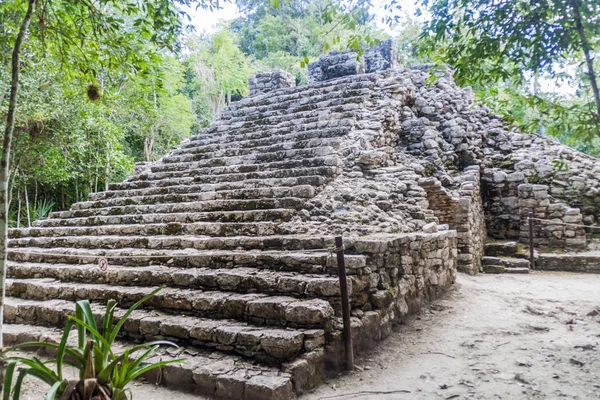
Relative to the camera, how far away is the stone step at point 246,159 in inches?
240

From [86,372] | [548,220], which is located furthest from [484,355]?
[548,220]

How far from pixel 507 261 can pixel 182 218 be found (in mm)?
6157

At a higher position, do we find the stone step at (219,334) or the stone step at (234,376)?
the stone step at (219,334)

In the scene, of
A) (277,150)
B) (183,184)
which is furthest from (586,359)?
(183,184)

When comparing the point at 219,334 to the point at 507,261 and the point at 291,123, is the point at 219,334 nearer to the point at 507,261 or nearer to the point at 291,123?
the point at 291,123

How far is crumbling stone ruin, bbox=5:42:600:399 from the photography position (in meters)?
3.13

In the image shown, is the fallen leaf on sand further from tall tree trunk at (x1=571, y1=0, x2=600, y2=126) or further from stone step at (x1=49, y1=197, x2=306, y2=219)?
stone step at (x1=49, y1=197, x2=306, y2=219)

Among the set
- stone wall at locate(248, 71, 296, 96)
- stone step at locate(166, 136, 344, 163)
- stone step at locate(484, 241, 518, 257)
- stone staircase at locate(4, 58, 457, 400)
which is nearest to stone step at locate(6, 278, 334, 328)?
stone staircase at locate(4, 58, 457, 400)

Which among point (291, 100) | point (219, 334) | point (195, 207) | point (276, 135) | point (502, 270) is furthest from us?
point (291, 100)

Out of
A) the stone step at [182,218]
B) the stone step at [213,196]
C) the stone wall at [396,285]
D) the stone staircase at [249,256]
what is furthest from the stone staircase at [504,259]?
the stone step at [182,218]

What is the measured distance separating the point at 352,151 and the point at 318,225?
205cm

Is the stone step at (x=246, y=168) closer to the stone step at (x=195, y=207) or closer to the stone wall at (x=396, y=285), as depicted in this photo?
the stone step at (x=195, y=207)

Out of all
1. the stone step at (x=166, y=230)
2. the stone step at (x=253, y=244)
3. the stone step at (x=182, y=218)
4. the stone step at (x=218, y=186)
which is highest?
the stone step at (x=218, y=186)

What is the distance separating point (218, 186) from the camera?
5.84 m
